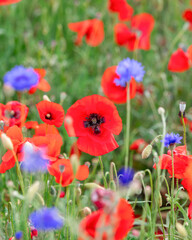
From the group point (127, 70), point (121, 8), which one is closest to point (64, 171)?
point (127, 70)

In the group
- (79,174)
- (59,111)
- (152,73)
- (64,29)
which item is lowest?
(79,174)

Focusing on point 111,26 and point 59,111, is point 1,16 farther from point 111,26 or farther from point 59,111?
point 59,111

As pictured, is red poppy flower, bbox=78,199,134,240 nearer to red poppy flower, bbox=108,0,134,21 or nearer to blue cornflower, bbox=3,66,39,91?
blue cornflower, bbox=3,66,39,91

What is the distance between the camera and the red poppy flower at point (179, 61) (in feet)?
5.06

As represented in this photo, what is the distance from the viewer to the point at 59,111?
0.93 meters

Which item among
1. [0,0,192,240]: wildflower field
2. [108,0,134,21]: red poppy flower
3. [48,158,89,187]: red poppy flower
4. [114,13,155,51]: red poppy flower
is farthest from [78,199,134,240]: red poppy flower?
[108,0,134,21]: red poppy flower

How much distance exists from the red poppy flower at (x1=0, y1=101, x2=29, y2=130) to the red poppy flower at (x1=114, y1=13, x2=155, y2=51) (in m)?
0.92

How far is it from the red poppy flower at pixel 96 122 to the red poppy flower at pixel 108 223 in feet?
0.96

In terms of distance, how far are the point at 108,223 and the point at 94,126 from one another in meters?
0.40

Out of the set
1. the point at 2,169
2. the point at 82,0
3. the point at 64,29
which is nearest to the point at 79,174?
the point at 2,169

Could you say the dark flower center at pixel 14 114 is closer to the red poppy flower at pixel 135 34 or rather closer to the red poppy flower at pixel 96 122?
the red poppy flower at pixel 96 122

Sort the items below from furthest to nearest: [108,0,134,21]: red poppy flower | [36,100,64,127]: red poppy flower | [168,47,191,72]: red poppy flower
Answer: [108,0,134,21]: red poppy flower < [168,47,191,72]: red poppy flower < [36,100,64,127]: red poppy flower

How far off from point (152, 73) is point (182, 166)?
124 cm

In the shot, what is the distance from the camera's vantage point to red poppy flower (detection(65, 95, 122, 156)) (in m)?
0.94
